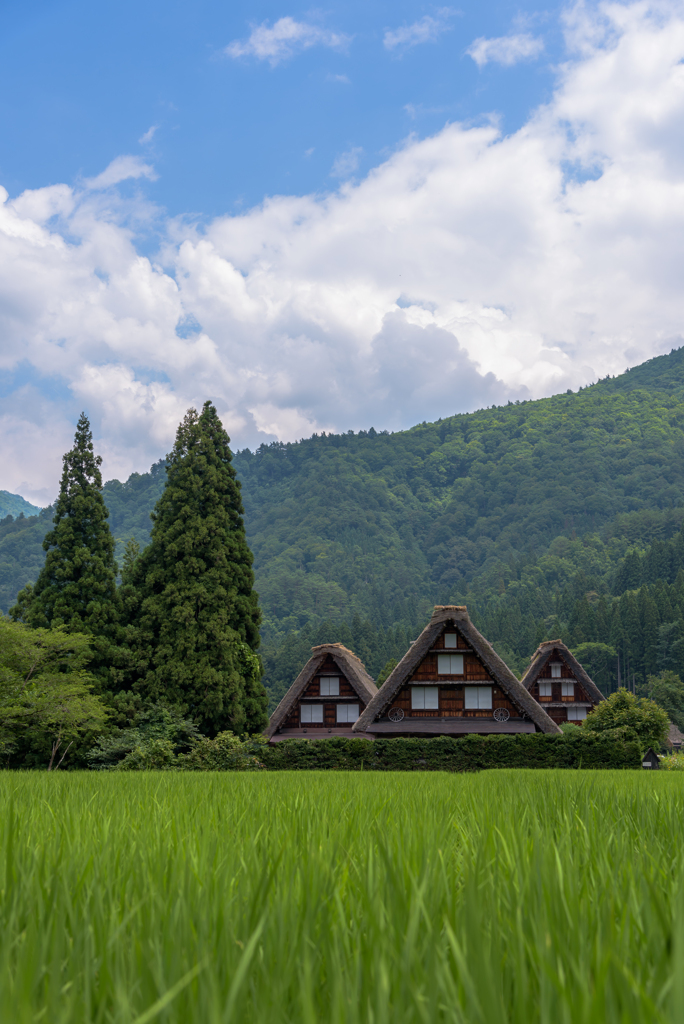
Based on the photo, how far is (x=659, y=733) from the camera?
21.2 meters

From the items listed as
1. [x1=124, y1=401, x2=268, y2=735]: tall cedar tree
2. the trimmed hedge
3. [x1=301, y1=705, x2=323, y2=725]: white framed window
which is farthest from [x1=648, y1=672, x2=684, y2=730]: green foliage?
[x1=124, y1=401, x2=268, y2=735]: tall cedar tree

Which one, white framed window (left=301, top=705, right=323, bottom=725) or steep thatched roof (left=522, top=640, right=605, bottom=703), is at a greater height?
steep thatched roof (left=522, top=640, right=605, bottom=703)

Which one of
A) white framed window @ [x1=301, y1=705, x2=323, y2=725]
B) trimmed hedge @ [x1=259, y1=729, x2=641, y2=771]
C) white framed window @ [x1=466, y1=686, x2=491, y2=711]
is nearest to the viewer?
trimmed hedge @ [x1=259, y1=729, x2=641, y2=771]

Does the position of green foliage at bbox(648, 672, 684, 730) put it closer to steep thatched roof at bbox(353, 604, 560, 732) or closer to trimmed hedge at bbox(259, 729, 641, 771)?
steep thatched roof at bbox(353, 604, 560, 732)

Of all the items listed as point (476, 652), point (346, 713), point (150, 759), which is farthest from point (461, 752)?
point (346, 713)

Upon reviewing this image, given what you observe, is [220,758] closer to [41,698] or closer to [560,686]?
[41,698]

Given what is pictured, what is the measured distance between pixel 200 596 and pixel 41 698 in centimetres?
699

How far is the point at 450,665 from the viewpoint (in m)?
24.9

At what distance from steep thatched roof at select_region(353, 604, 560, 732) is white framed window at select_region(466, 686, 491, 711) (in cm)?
74

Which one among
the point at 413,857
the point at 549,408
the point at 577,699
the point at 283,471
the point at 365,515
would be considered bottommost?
the point at 577,699

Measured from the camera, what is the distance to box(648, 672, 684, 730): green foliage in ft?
182

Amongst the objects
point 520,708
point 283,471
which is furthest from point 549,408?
point 520,708

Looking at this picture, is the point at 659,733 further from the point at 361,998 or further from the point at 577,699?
the point at 577,699

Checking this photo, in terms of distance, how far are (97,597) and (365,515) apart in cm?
11193
